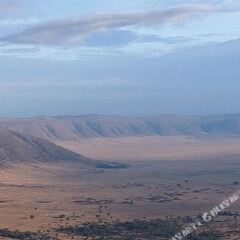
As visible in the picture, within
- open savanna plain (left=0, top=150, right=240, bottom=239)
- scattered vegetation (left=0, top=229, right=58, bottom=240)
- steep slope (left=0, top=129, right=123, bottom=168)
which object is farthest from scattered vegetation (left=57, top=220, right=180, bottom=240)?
steep slope (left=0, top=129, right=123, bottom=168)

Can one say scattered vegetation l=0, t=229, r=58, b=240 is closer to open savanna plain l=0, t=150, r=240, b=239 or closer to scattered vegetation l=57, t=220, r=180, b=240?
open savanna plain l=0, t=150, r=240, b=239

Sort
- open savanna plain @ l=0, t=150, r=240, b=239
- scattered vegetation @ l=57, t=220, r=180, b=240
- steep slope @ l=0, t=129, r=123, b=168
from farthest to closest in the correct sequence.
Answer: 1. steep slope @ l=0, t=129, r=123, b=168
2. open savanna plain @ l=0, t=150, r=240, b=239
3. scattered vegetation @ l=57, t=220, r=180, b=240

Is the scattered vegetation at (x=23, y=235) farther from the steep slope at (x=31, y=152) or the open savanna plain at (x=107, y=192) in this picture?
the steep slope at (x=31, y=152)

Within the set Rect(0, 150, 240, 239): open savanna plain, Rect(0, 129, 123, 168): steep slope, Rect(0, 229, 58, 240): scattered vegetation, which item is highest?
Rect(0, 129, 123, 168): steep slope

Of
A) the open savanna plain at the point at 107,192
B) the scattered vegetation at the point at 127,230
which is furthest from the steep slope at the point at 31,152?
the scattered vegetation at the point at 127,230

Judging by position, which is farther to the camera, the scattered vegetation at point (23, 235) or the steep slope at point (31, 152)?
the steep slope at point (31, 152)

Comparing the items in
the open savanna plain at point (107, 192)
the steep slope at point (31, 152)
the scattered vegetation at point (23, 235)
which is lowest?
the scattered vegetation at point (23, 235)

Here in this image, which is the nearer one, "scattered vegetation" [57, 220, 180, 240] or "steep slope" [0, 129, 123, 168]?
"scattered vegetation" [57, 220, 180, 240]

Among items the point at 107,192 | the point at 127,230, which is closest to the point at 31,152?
the point at 107,192

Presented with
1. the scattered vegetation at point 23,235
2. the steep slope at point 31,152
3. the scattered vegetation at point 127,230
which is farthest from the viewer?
the steep slope at point 31,152
